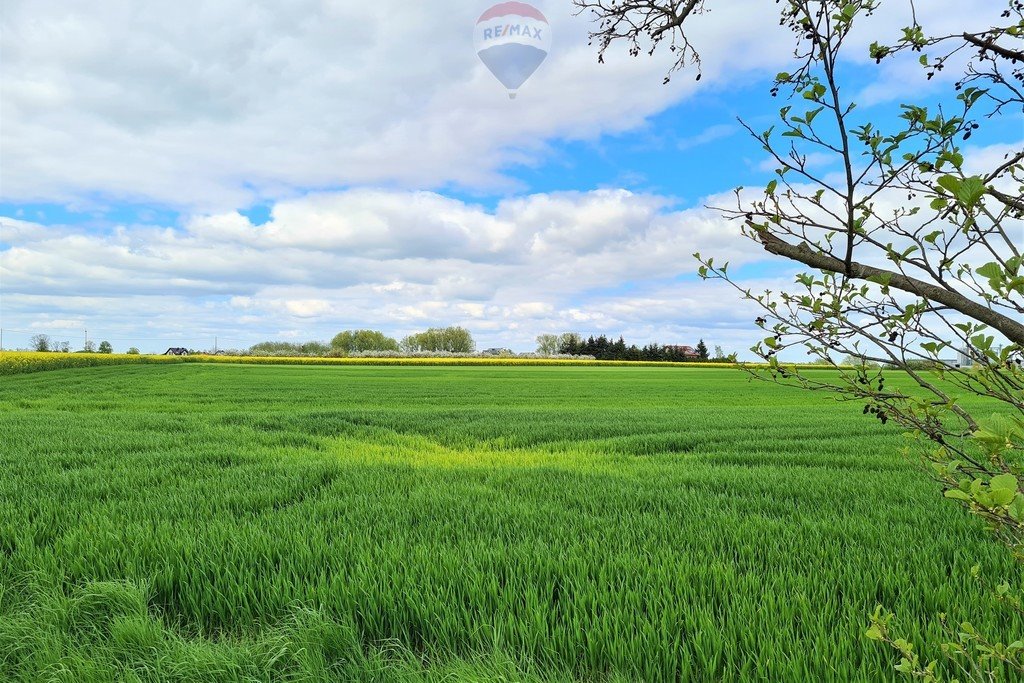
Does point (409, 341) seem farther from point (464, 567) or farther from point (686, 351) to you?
point (464, 567)

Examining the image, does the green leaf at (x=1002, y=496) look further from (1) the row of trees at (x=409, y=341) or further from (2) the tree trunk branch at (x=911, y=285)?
(1) the row of trees at (x=409, y=341)

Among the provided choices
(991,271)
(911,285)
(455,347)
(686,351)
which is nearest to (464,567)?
(911,285)

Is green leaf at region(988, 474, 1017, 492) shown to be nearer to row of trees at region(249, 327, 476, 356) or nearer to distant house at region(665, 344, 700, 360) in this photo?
distant house at region(665, 344, 700, 360)

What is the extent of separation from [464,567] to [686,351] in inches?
3594

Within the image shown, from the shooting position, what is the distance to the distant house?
89750 millimetres

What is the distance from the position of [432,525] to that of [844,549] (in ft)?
9.49

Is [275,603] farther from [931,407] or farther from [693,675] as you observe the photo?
[931,407]

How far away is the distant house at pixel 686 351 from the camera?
3533 inches

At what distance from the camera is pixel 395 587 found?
330cm

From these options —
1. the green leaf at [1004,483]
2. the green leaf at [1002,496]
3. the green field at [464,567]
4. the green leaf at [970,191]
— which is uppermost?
the green leaf at [970,191]

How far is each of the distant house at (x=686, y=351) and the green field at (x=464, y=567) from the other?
85.1m

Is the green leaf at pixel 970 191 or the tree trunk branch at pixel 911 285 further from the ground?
the green leaf at pixel 970 191

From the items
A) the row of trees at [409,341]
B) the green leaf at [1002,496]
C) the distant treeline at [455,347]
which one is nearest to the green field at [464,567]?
the green leaf at [1002,496]

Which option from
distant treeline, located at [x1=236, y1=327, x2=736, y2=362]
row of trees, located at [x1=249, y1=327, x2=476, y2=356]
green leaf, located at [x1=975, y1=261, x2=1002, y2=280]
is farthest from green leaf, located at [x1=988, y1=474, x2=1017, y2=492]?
row of trees, located at [x1=249, y1=327, x2=476, y2=356]
